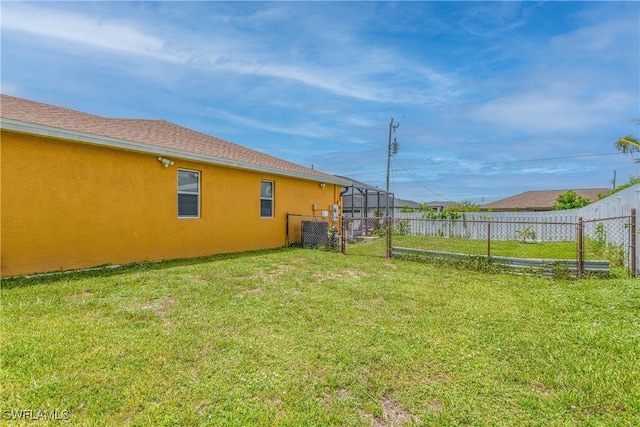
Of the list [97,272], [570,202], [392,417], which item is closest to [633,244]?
[392,417]

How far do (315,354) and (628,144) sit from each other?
10.9 meters

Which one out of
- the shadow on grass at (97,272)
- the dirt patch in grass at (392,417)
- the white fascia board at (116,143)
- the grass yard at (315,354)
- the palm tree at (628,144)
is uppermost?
the palm tree at (628,144)

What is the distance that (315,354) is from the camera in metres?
2.96

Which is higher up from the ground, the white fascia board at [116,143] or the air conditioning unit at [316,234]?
the white fascia board at [116,143]

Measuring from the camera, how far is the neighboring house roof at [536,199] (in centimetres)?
3251

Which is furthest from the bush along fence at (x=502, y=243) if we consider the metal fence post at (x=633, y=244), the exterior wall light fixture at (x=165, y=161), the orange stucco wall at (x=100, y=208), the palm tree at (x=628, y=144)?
the exterior wall light fixture at (x=165, y=161)

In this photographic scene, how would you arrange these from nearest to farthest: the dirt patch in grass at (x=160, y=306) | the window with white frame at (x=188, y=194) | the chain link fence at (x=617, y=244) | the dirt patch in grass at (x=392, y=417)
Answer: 1. the dirt patch in grass at (x=392, y=417)
2. the dirt patch in grass at (x=160, y=306)
3. the chain link fence at (x=617, y=244)
4. the window with white frame at (x=188, y=194)

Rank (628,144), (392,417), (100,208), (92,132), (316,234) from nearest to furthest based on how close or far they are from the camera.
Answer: (392,417)
(92,132)
(100,208)
(628,144)
(316,234)

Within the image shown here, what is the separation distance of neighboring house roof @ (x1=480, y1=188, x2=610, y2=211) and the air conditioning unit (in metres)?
30.1

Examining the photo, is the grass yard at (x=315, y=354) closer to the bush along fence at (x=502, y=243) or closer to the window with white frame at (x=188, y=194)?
the bush along fence at (x=502, y=243)

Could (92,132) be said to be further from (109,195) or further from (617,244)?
(617,244)

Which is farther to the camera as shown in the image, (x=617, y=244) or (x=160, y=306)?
(x=617, y=244)

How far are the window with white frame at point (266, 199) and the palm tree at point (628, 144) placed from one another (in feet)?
34.1

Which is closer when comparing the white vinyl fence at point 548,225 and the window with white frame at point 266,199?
the white vinyl fence at point 548,225
